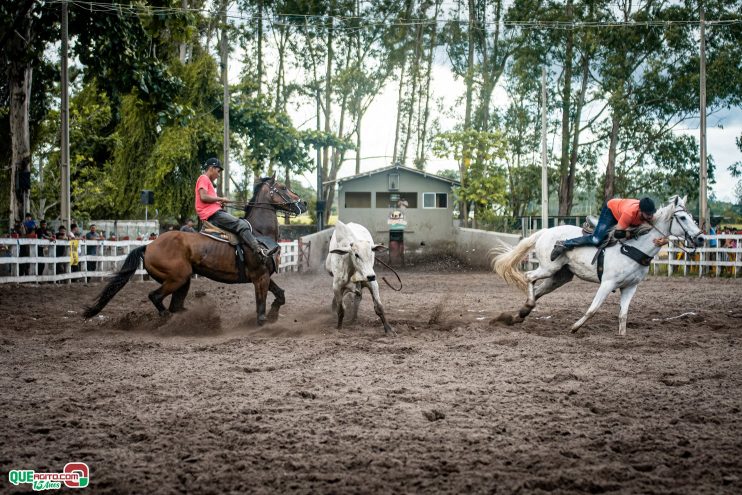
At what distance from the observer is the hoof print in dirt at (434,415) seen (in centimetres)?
503

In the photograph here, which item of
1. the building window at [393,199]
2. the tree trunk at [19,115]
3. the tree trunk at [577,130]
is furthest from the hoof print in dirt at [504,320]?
the tree trunk at [577,130]

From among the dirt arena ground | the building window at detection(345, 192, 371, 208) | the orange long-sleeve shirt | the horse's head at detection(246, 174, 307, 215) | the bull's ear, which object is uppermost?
the building window at detection(345, 192, 371, 208)

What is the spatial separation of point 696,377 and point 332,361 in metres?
3.59

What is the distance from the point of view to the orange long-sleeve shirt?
30.3 feet

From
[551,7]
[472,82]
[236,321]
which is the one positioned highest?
[551,7]

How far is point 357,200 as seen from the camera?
35.0 metres

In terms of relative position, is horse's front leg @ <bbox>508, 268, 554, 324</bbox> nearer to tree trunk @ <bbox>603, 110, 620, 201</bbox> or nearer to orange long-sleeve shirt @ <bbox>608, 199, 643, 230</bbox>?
orange long-sleeve shirt @ <bbox>608, 199, 643, 230</bbox>

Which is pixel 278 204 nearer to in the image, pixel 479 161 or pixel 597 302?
pixel 597 302

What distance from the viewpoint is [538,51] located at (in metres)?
38.7

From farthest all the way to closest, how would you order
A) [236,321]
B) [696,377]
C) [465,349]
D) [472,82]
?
[472,82] → [236,321] → [465,349] → [696,377]

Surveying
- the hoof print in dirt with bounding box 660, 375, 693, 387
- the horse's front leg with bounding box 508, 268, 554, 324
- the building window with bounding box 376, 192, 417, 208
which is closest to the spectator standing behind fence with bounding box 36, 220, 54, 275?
the horse's front leg with bounding box 508, 268, 554, 324

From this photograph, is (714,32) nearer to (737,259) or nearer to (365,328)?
(737,259)

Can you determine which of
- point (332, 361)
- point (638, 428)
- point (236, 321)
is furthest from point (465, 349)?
point (236, 321)

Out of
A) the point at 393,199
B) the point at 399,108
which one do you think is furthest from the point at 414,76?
the point at 393,199
